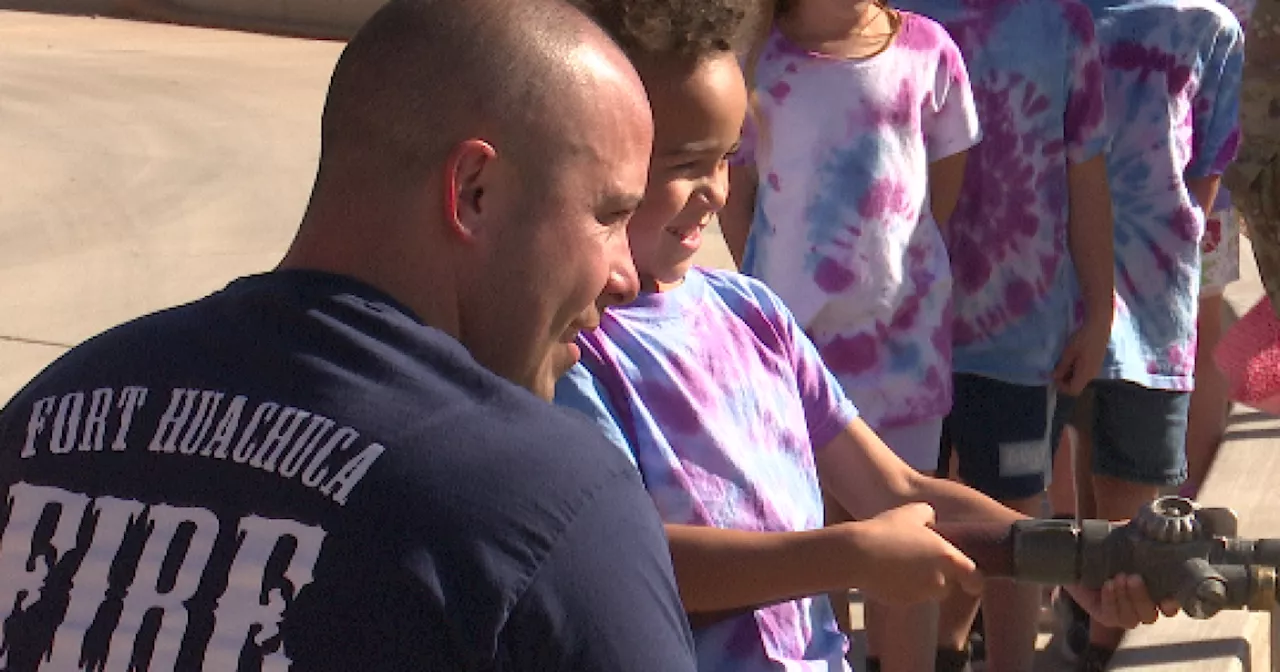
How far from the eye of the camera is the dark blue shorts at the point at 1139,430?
446 cm

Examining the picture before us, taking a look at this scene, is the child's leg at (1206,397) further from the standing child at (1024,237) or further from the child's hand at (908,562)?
the child's hand at (908,562)

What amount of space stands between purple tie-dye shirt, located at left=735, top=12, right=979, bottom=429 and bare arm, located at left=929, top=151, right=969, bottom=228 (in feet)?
0.14

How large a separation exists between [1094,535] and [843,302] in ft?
5.80

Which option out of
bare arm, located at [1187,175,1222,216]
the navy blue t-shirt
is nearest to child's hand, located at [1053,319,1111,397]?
bare arm, located at [1187,175,1222,216]

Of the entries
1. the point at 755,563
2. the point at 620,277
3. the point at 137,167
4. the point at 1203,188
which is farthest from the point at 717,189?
the point at 137,167

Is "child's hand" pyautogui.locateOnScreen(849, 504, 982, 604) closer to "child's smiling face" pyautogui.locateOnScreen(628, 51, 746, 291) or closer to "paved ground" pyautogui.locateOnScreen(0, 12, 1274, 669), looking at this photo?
"child's smiling face" pyautogui.locateOnScreen(628, 51, 746, 291)

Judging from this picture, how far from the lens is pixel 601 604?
1543 millimetres

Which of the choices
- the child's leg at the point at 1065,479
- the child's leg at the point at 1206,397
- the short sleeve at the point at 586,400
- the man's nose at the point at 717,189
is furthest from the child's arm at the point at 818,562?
the child's leg at the point at 1206,397

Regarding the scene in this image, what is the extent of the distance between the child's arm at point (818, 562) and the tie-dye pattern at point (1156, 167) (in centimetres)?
219

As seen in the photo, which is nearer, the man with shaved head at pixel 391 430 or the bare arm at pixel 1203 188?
the man with shaved head at pixel 391 430

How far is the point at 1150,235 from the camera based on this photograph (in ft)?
14.7

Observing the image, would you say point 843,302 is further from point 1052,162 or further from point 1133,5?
point 1133,5

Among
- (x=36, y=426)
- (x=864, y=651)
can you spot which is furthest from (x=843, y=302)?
(x=36, y=426)

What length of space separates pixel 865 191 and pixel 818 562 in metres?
1.64
